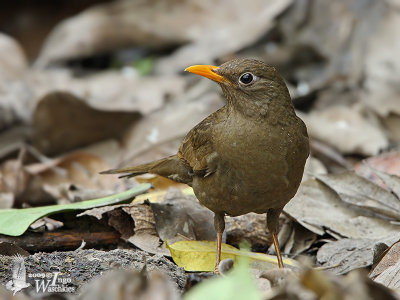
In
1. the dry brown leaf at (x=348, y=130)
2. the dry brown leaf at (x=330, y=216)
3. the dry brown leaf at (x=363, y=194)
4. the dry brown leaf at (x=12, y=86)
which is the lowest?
the dry brown leaf at (x=348, y=130)

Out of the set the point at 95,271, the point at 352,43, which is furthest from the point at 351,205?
the point at 352,43

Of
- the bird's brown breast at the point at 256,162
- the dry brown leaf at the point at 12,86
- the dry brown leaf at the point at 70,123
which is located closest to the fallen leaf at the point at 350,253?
the bird's brown breast at the point at 256,162

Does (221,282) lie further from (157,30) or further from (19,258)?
(157,30)

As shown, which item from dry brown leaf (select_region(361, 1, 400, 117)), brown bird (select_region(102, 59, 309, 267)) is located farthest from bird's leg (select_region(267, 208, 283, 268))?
dry brown leaf (select_region(361, 1, 400, 117))

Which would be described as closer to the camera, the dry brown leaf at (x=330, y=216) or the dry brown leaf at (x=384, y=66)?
the dry brown leaf at (x=330, y=216)

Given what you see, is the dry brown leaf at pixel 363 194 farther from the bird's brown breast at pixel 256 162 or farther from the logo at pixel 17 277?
the logo at pixel 17 277

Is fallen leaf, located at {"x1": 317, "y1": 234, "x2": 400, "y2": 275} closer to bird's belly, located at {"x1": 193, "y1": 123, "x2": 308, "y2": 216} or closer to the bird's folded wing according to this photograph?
bird's belly, located at {"x1": 193, "y1": 123, "x2": 308, "y2": 216}
